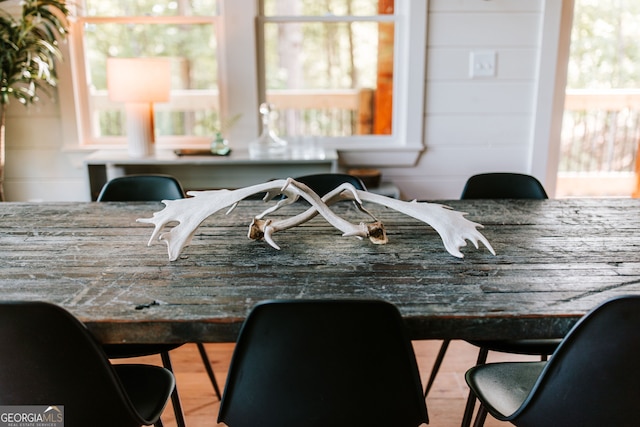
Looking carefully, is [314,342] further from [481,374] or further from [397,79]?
[397,79]

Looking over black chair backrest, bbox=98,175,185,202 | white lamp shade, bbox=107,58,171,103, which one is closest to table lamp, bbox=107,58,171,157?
white lamp shade, bbox=107,58,171,103

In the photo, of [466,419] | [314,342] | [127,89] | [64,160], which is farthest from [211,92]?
[314,342]

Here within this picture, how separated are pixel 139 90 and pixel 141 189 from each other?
87 cm

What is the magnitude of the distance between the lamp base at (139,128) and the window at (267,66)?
36 cm

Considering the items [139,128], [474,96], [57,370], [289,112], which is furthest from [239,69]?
[57,370]

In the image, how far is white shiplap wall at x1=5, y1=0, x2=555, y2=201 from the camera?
10.6 ft

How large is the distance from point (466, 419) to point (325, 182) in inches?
40.7

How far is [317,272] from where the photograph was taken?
1405mm

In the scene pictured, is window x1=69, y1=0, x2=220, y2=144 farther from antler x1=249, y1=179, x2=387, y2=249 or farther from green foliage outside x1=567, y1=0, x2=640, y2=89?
green foliage outside x1=567, y1=0, x2=640, y2=89

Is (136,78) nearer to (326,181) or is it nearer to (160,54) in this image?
(160,54)

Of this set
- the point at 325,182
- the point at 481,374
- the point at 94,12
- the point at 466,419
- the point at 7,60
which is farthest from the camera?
the point at 94,12

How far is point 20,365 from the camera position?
1111 mm

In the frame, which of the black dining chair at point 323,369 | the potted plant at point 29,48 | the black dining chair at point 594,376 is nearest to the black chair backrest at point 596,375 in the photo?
the black dining chair at point 594,376

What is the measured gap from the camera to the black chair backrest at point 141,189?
2.27 m
